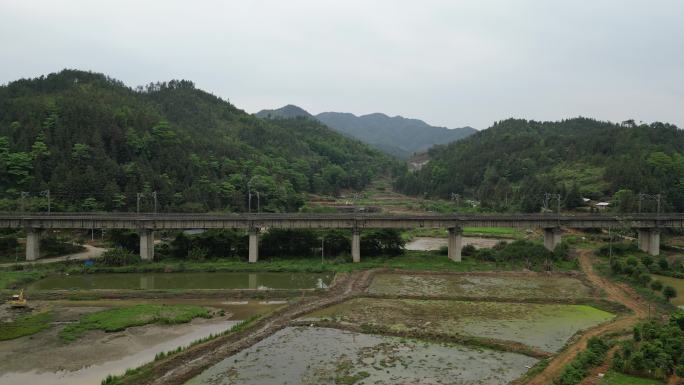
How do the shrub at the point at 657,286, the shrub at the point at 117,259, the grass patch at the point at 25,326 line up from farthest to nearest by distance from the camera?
1. the shrub at the point at 117,259
2. the shrub at the point at 657,286
3. the grass patch at the point at 25,326

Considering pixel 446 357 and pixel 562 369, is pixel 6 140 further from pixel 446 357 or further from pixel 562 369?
pixel 562 369

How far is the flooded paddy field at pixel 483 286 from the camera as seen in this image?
145ft

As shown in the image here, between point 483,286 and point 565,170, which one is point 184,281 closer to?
point 483,286

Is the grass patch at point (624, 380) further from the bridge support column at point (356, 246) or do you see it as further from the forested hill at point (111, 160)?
the forested hill at point (111, 160)

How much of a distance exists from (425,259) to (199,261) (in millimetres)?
28324

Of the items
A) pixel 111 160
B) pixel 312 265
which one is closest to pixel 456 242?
pixel 312 265

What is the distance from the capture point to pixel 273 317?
36.3 m

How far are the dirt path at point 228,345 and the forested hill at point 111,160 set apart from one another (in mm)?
51445

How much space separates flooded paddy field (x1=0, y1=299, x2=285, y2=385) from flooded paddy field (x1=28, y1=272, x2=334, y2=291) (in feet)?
24.5

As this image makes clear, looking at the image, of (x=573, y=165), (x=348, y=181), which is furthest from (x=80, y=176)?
(x=573, y=165)

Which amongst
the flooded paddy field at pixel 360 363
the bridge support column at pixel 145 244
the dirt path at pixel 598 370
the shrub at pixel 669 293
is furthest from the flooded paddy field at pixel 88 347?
the shrub at pixel 669 293

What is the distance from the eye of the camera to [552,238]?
6350 cm

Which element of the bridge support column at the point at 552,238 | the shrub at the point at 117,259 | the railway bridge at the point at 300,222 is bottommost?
the shrub at the point at 117,259

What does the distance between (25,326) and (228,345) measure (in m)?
15.7
